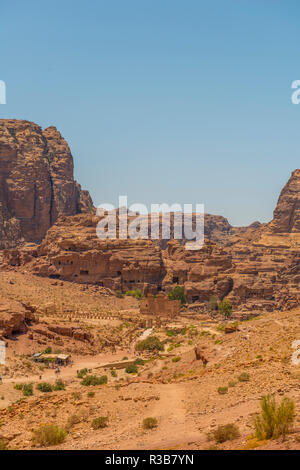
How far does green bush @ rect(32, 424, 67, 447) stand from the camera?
1573cm

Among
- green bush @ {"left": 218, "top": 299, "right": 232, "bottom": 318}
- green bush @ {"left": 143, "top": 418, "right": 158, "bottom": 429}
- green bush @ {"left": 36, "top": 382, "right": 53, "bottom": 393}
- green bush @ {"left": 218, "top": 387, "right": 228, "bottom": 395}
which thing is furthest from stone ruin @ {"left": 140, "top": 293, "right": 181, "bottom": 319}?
green bush @ {"left": 143, "top": 418, "right": 158, "bottom": 429}

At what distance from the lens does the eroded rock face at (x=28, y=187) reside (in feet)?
395

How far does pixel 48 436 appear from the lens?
15742mm

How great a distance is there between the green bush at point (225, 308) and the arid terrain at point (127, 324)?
113cm

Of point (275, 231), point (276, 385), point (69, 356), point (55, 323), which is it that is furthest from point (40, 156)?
point (276, 385)

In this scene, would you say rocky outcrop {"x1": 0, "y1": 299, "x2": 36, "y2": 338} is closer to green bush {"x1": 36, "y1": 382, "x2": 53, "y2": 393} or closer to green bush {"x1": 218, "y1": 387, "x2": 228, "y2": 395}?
green bush {"x1": 36, "y1": 382, "x2": 53, "y2": 393}

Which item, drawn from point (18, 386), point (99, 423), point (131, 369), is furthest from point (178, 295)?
point (99, 423)

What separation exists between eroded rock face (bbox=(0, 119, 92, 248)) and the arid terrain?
327 mm

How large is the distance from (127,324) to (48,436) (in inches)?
1646

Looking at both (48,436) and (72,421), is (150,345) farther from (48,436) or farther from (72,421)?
(48,436)

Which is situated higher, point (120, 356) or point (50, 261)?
point (50, 261)

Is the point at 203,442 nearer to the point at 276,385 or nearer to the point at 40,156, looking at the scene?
the point at 276,385

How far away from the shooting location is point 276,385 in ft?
59.0

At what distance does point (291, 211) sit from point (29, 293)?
82420 millimetres
